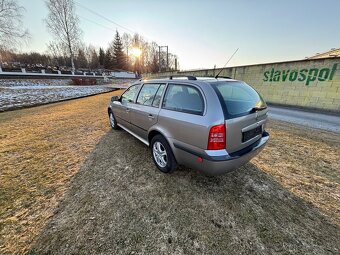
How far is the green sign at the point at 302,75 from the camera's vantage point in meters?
7.88

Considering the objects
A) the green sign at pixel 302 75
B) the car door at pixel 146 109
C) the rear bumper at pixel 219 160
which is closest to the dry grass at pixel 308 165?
the rear bumper at pixel 219 160

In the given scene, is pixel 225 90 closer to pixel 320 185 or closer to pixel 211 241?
pixel 211 241

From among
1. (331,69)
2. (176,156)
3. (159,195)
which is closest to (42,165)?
(159,195)

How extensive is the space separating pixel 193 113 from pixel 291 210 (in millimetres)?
1815

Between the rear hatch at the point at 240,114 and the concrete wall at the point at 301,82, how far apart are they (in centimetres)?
802

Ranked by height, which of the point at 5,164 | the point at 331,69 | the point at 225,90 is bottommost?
the point at 5,164

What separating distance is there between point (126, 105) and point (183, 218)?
284 cm

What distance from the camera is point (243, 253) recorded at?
1666 mm

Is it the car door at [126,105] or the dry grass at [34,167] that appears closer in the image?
the dry grass at [34,167]

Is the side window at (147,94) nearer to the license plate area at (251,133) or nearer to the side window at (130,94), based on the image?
the side window at (130,94)

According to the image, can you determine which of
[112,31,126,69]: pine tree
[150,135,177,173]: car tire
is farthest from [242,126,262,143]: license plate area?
[112,31,126,69]: pine tree

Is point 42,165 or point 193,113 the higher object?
point 193,113

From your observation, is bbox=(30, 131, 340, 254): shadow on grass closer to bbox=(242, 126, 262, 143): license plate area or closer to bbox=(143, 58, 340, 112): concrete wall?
bbox=(242, 126, 262, 143): license plate area

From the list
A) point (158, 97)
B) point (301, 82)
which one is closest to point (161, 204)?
point (158, 97)
